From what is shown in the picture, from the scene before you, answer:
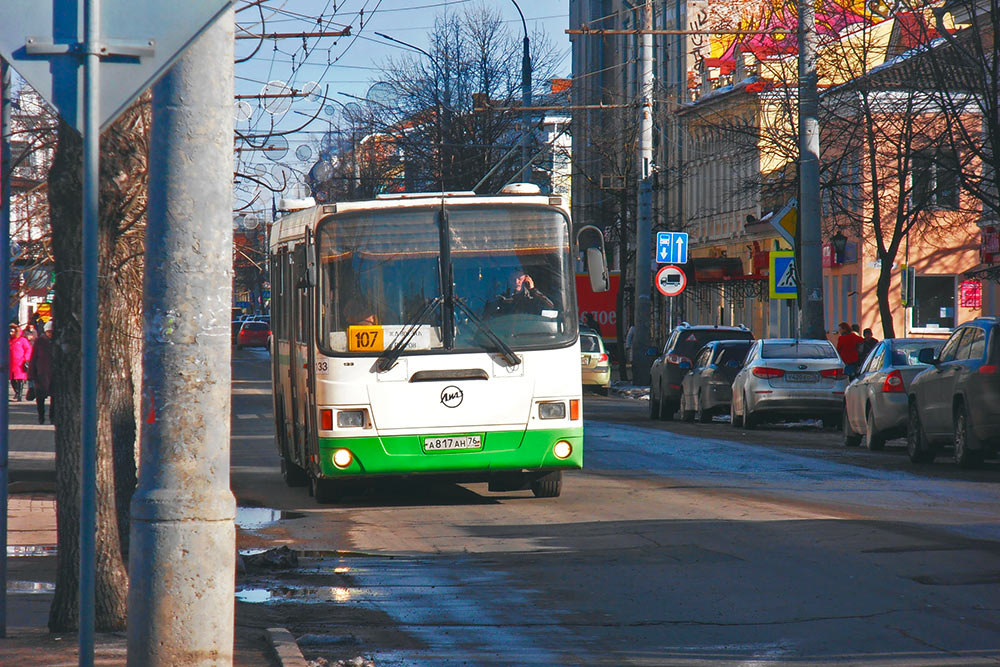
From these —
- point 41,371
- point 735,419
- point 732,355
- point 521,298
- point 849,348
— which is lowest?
point 735,419

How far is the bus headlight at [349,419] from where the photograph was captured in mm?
14133

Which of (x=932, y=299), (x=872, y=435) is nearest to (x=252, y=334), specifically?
(x=932, y=299)

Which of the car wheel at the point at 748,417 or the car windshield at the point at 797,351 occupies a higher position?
the car windshield at the point at 797,351

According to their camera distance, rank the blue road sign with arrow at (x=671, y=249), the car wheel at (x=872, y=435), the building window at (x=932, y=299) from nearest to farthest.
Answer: the car wheel at (x=872, y=435) → the blue road sign with arrow at (x=671, y=249) → the building window at (x=932, y=299)

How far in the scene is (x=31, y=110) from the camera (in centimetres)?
1703

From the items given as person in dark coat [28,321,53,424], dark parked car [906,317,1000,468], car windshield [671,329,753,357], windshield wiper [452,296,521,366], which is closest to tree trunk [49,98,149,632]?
windshield wiper [452,296,521,366]

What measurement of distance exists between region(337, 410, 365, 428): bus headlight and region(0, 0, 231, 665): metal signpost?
29.8ft

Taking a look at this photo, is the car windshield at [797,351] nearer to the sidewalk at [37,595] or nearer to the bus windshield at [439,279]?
the sidewalk at [37,595]

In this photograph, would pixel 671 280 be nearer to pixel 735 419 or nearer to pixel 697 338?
pixel 697 338

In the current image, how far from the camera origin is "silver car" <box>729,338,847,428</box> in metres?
25.9

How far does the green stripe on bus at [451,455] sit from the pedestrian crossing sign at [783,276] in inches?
610

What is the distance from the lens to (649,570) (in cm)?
1019

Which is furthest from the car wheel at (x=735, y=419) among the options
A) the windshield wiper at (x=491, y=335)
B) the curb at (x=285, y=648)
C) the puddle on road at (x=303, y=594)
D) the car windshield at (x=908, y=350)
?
the curb at (x=285, y=648)

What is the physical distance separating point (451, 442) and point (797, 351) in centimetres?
1311
